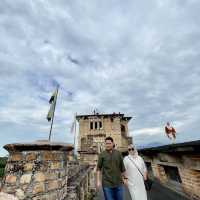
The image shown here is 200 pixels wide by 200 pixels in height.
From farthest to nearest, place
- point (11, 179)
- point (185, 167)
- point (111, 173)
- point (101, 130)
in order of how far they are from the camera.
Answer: point (101, 130) → point (185, 167) → point (111, 173) → point (11, 179)

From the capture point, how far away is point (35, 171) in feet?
7.52

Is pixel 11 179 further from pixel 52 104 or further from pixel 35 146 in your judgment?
pixel 52 104

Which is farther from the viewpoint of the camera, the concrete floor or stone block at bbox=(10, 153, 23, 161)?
the concrete floor

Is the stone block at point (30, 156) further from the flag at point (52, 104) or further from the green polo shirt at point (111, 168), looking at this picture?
the green polo shirt at point (111, 168)

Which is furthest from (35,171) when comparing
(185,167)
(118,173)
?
(185,167)

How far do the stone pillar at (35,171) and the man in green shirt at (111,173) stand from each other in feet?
3.65

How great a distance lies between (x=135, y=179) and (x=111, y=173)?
77cm

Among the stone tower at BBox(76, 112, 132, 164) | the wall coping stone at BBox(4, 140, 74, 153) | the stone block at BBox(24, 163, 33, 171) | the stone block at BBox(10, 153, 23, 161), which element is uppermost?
the stone tower at BBox(76, 112, 132, 164)

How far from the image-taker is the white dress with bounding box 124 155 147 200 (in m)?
3.54

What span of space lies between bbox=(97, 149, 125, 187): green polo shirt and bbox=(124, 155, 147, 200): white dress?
0.34 meters

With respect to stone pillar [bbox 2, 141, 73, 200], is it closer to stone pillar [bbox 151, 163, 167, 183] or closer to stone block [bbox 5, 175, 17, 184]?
stone block [bbox 5, 175, 17, 184]

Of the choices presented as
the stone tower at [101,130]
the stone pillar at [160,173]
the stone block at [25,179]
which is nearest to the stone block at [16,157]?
the stone block at [25,179]

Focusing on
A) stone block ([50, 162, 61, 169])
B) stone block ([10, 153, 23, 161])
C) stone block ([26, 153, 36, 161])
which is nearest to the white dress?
stone block ([50, 162, 61, 169])

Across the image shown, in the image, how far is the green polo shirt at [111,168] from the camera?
10.7 feet
